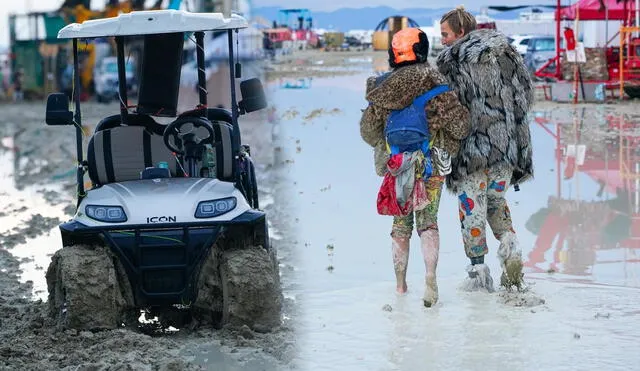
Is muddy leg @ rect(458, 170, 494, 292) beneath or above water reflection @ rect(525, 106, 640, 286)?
above

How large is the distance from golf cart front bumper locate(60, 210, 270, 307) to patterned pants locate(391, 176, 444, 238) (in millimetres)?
1195

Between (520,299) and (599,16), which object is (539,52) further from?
(520,299)

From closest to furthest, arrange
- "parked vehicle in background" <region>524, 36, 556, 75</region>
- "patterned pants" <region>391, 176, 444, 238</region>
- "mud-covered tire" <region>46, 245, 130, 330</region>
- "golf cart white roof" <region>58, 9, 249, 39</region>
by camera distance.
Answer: "mud-covered tire" <region>46, 245, 130, 330</region> → "golf cart white roof" <region>58, 9, 249, 39</region> → "patterned pants" <region>391, 176, 444, 238</region> → "parked vehicle in background" <region>524, 36, 556, 75</region>

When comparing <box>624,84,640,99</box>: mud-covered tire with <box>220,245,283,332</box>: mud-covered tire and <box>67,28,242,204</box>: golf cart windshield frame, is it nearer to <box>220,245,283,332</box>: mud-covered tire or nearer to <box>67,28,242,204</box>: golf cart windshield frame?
<box>67,28,242,204</box>: golf cart windshield frame

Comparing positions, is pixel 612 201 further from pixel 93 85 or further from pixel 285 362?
pixel 93 85

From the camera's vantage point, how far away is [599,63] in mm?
28484

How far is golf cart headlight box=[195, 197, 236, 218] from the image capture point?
7410mm

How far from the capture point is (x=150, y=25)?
765 centimetres

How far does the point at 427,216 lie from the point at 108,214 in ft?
6.44

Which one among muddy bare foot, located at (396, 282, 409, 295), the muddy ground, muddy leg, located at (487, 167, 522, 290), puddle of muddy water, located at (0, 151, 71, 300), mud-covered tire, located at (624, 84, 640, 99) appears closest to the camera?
the muddy ground

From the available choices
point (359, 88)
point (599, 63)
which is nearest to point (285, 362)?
point (599, 63)

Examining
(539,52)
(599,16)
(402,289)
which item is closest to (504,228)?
(402,289)

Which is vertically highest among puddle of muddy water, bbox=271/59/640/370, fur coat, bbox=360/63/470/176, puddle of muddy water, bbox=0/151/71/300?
fur coat, bbox=360/63/470/176

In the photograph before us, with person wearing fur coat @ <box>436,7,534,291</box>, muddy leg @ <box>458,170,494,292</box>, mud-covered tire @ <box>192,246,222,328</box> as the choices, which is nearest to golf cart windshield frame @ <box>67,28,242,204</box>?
mud-covered tire @ <box>192,246,222,328</box>
